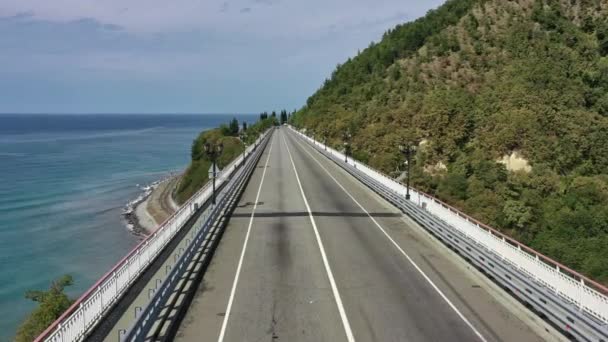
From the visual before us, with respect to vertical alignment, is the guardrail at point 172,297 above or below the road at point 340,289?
above

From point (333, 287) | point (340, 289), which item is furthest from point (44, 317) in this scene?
point (340, 289)

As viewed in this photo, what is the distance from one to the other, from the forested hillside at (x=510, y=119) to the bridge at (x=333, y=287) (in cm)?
1971

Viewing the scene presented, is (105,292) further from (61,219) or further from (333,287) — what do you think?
(61,219)

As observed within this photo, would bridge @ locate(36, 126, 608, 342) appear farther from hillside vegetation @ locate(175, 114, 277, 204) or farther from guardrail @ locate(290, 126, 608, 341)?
hillside vegetation @ locate(175, 114, 277, 204)

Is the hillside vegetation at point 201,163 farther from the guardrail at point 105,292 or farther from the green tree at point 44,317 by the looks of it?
the guardrail at point 105,292

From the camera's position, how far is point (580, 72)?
235 feet

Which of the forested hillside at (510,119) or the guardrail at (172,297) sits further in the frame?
the forested hillside at (510,119)

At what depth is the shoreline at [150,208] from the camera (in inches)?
2292

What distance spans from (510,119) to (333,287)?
52.4 m

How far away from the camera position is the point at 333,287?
47.6 ft

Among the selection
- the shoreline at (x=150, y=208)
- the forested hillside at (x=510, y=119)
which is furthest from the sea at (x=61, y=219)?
the forested hillside at (x=510, y=119)

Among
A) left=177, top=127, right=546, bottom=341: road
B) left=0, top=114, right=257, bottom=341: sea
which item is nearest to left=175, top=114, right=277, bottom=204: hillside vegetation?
left=0, top=114, right=257, bottom=341: sea

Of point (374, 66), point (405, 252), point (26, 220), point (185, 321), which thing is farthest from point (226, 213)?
point (374, 66)

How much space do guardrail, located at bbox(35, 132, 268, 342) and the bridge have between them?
4 cm
